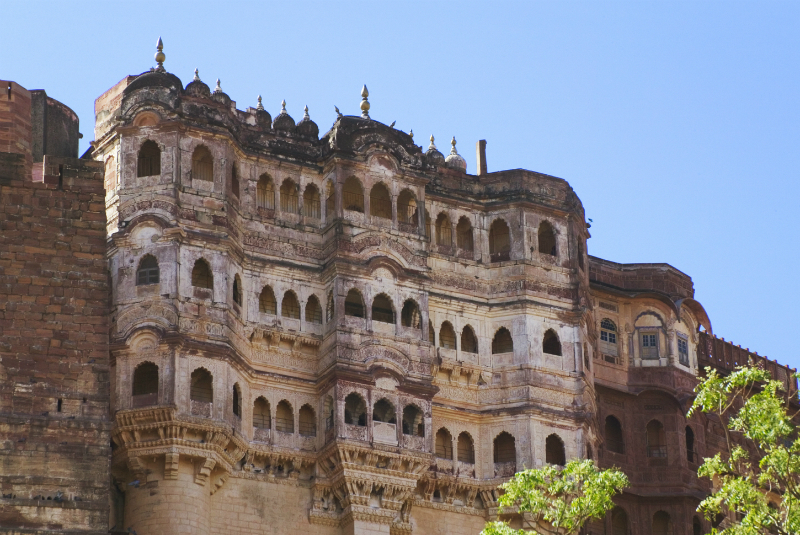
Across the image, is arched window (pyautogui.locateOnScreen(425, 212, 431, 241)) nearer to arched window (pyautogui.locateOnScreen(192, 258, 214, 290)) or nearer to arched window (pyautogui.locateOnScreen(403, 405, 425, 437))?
arched window (pyautogui.locateOnScreen(403, 405, 425, 437))

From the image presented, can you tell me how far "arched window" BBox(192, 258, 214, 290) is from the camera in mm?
46812

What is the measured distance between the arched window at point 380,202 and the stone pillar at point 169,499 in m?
9.01

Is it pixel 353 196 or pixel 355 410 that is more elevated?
pixel 353 196

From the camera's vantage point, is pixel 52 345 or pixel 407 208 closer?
pixel 52 345

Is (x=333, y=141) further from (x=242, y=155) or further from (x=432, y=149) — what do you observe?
(x=432, y=149)

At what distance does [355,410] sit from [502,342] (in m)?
5.18

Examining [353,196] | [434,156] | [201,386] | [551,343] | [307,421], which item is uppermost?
[434,156]

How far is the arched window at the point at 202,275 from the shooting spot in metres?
46.8

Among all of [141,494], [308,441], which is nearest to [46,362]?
[141,494]

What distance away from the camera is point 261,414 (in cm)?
4769

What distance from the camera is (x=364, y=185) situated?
50.0 m

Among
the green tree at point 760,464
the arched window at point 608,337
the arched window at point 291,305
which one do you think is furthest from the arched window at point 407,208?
the green tree at point 760,464

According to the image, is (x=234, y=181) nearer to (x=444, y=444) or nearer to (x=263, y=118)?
(x=263, y=118)

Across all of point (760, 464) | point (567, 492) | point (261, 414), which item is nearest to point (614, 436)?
point (261, 414)
